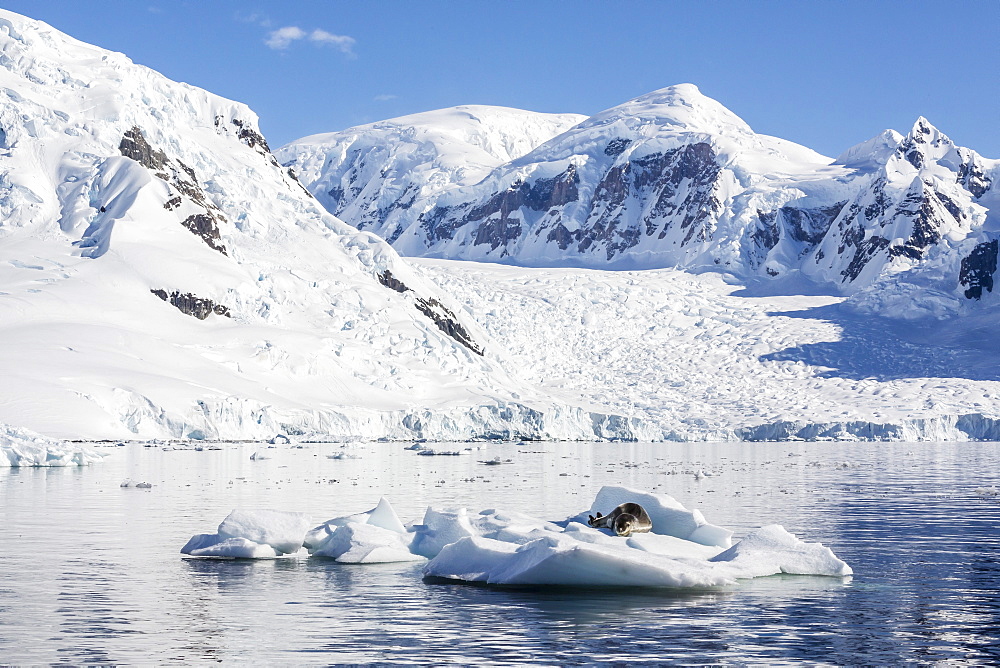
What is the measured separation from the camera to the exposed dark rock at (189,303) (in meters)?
88.2

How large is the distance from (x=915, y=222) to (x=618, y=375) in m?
59.0

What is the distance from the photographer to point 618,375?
97.9 meters

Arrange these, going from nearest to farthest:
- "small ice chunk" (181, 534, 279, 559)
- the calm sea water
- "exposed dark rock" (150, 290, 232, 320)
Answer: the calm sea water → "small ice chunk" (181, 534, 279, 559) → "exposed dark rock" (150, 290, 232, 320)

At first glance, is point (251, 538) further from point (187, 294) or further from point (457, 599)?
point (187, 294)

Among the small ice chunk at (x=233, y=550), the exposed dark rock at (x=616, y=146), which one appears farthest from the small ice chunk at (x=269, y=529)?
the exposed dark rock at (x=616, y=146)

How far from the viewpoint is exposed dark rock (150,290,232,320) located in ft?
290

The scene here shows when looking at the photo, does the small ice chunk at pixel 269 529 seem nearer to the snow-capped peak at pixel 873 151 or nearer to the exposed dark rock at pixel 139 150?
the exposed dark rock at pixel 139 150

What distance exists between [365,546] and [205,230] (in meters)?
82.8

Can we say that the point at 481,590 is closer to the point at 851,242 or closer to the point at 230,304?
the point at 230,304

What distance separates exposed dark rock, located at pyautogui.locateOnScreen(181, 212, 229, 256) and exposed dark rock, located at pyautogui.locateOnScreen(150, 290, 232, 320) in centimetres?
834

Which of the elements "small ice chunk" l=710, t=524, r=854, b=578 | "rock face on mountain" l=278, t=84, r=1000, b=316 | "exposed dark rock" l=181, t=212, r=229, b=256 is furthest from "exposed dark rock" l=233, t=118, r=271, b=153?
"small ice chunk" l=710, t=524, r=854, b=578

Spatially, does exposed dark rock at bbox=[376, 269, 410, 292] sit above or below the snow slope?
above

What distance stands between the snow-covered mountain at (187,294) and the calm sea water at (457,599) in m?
37.4

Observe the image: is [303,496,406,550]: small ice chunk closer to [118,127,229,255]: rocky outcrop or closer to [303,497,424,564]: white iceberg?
[303,497,424,564]: white iceberg
